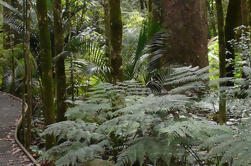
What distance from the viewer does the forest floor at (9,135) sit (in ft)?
17.0

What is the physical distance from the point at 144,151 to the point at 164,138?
27cm

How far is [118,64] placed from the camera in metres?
5.27

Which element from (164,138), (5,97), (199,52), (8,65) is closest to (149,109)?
(164,138)

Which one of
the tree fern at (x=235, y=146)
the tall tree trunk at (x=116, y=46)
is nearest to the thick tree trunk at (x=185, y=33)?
→ the tall tree trunk at (x=116, y=46)

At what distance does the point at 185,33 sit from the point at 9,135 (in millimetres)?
4660

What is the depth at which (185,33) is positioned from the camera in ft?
14.8

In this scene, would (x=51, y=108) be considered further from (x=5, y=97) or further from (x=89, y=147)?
(x=5, y=97)

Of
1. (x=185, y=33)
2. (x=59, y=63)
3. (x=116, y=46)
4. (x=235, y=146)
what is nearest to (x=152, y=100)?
(x=235, y=146)

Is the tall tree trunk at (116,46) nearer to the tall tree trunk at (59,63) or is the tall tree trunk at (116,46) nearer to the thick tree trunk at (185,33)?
the thick tree trunk at (185,33)

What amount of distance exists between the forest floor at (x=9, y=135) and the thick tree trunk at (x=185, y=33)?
9.32 ft

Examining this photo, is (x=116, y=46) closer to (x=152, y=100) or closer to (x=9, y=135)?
(x=152, y=100)

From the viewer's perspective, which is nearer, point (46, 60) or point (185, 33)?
point (185, 33)

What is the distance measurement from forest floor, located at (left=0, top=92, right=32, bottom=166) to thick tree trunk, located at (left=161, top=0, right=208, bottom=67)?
2.84 metres

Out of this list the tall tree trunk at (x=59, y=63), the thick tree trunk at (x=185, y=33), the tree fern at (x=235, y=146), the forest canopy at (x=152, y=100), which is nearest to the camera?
the tree fern at (x=235, y=146)
